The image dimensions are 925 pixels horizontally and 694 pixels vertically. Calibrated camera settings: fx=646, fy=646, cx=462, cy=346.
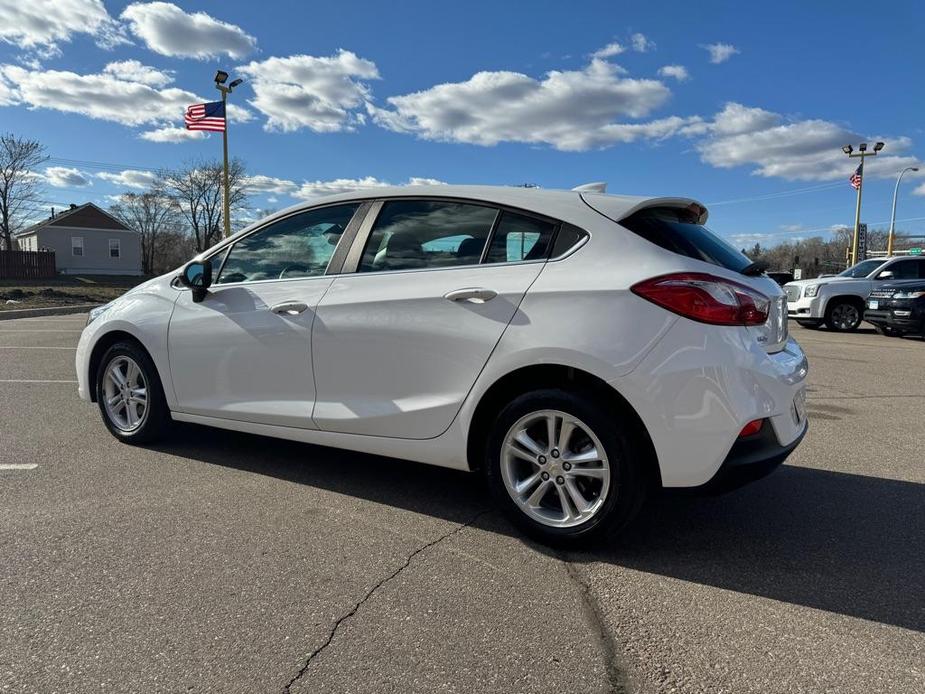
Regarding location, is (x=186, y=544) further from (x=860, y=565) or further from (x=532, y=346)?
(x=860, y=565)

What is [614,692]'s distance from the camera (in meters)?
2.10

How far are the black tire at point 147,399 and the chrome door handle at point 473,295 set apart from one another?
8.10 ft

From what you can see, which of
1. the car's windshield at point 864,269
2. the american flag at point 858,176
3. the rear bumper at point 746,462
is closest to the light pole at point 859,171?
the american flag at point 858,176

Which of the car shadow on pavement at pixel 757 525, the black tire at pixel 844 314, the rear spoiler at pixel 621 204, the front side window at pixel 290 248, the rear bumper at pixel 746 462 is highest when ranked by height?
the rear spoiler at pixel 621 204

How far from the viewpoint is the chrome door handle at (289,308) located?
147 inches

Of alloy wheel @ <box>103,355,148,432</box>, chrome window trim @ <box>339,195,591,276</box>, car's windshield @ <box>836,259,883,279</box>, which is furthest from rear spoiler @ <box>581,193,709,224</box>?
car's windshield @ <box>836,259,883,279</box>

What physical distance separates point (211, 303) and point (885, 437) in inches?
210

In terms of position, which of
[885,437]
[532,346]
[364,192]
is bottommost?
[885,437]

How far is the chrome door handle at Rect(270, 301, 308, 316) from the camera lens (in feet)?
12.2

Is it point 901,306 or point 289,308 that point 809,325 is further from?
point 289,308

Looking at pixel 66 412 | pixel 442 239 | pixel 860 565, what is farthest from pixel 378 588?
pixel 66 412

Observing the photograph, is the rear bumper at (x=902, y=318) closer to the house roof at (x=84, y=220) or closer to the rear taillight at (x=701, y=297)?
the rear taillight at (x=701, y=297)

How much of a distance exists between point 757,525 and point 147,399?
3.99m

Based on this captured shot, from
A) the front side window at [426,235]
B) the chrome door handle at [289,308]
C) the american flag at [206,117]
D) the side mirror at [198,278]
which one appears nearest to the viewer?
the front side window at [426,235]
